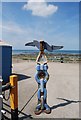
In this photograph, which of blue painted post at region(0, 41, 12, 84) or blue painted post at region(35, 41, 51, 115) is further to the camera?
blue painted post at region(0, 41, 12, 84)

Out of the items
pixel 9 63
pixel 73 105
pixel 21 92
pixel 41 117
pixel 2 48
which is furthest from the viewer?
pixel 9 63

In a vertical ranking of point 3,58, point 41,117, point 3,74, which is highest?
point 3,58

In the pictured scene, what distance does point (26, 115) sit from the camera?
654cm

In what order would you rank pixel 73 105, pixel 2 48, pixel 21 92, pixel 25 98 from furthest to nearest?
pixel 2 48 < pixel 21 92 < pixel 25 98 < pixel 73 105

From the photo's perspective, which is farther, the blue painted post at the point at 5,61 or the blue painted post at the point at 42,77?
the blue painted post at the point at 5,61

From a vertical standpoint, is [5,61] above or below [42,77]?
above

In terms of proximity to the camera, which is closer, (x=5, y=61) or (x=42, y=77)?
(x=42, y=77)

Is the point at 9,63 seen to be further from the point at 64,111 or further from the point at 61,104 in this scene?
the point at 64,111

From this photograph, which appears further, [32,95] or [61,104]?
[32,95]

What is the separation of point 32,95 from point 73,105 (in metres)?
2.16

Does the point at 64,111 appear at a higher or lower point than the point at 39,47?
lower

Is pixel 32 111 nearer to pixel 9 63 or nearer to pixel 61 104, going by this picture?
pixel 61 104

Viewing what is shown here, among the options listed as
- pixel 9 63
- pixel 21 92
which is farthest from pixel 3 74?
pixel 21 92

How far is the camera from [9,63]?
477 inches
